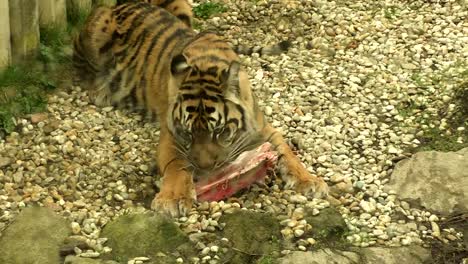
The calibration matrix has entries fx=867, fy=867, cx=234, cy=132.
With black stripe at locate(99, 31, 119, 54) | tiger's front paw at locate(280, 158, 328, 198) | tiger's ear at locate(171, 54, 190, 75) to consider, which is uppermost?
tiger's ear at locate(171, 54, 190, 75)

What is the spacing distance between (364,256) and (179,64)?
63.5 inches

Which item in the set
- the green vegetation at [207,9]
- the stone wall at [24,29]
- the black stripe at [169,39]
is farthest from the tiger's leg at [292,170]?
the green vegetation at [207,9]

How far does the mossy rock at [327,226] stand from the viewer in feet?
16.5

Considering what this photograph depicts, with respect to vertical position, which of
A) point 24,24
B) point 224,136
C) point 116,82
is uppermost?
point 24,24

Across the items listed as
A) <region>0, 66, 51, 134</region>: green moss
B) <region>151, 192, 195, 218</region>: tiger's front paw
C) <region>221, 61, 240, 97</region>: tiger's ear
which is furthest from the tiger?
<region>151, 192, 195, 218</region>: tiger's front paw

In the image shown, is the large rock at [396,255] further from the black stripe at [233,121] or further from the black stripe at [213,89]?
the black stripe at [213,89]

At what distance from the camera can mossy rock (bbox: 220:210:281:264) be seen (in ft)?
15.9

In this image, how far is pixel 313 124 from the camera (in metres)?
6.15

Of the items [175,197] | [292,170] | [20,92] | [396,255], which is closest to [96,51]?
[20,92]

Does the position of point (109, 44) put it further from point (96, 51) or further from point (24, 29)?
point (24, 29)

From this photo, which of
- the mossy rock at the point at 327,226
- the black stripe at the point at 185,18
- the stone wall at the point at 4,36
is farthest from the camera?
the black stripe at the point at 185,18

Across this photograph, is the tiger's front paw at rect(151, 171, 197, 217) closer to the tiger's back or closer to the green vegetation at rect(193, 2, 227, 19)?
the tiger's back

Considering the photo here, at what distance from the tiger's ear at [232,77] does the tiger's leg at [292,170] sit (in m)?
0.52

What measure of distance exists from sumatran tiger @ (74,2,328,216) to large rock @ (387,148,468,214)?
538mm
